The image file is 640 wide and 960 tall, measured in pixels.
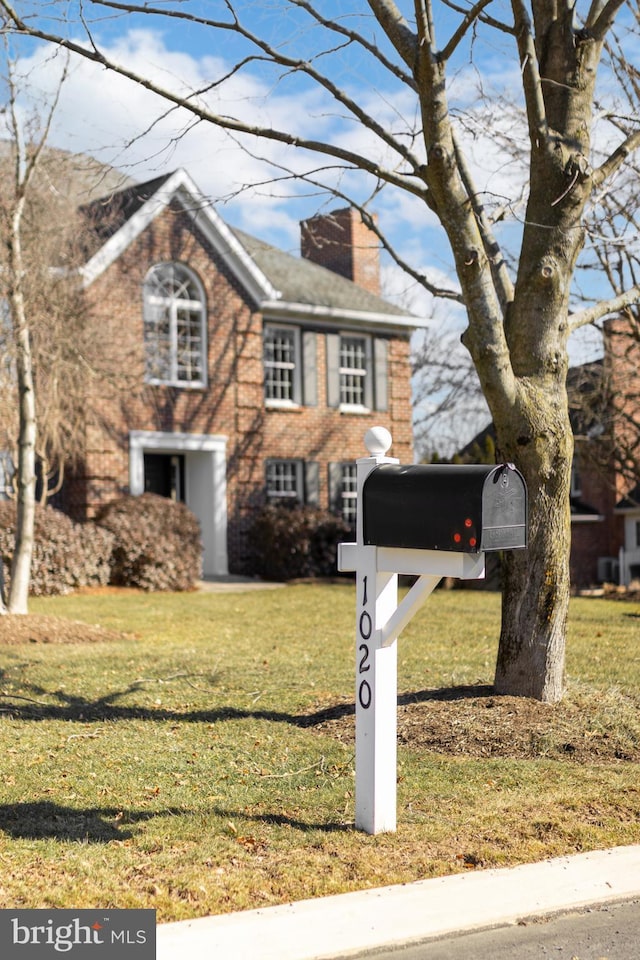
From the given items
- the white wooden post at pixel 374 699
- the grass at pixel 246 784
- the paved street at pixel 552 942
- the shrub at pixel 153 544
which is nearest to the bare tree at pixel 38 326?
the shrub at pixel 153 544

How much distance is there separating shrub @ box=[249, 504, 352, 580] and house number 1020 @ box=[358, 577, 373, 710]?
16737 millimetres

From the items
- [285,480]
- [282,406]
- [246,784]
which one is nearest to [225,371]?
[282,406]

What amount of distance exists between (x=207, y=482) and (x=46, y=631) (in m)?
11.3

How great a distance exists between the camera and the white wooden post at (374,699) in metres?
5.12

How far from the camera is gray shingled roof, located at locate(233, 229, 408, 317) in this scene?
24.1 m

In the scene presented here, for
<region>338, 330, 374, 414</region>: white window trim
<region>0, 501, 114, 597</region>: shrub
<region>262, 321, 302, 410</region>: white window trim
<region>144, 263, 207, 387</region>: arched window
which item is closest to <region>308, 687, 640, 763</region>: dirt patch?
<region>0, 501, 114, 597</region>: shrub

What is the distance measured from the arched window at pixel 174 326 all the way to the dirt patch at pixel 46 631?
9.47 meters

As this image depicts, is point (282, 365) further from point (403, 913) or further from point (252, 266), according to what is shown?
point (403, 913)

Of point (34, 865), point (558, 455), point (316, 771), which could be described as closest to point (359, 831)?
point (316, 771)

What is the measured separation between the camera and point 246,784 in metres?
5.96

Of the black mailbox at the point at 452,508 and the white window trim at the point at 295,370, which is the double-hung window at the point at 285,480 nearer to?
the white window trim at the point at 295,370

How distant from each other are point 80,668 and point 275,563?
1249 cm

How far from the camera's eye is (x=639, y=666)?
32.0 ft

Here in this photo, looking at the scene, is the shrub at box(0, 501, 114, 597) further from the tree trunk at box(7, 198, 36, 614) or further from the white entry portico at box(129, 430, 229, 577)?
the tree trunk at box(7, 198, 36, 614)
